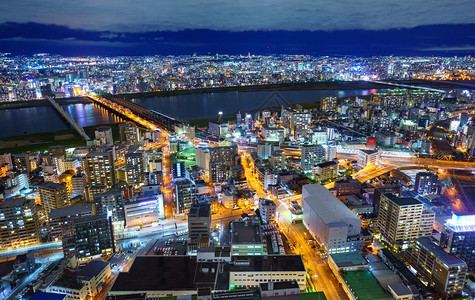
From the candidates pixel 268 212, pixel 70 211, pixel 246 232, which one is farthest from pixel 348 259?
pixel 70 211

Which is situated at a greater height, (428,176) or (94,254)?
Result: (428,176)

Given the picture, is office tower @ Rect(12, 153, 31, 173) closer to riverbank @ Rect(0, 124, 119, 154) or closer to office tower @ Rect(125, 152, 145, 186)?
riverbank @ Rect(0, 124, 119, 154)

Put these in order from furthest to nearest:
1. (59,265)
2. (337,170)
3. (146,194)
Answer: (337,170)
(146,194)
(59,265)

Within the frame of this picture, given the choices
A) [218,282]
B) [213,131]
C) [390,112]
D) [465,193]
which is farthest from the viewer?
[390,112]

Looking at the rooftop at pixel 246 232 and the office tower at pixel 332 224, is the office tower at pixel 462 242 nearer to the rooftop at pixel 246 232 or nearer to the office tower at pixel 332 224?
the office tower at pixel 332 224

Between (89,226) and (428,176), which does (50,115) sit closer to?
(89,226)

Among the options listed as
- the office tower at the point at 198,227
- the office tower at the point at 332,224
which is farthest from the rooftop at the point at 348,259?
the office tower at the point at 198,227

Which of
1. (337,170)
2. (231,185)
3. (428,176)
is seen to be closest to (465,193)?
(428,176)
